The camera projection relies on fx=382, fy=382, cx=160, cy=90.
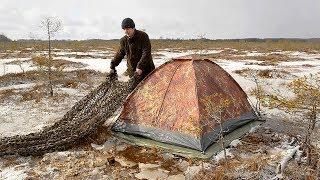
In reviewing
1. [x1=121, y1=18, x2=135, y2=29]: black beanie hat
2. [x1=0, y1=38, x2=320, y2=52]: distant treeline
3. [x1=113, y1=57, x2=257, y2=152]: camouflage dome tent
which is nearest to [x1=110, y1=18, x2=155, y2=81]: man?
[x1=121, y1=18, x2=135, y2=29]: black beanie hat

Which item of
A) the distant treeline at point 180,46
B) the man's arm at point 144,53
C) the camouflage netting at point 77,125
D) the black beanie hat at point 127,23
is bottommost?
the distant treeline at point 180,46

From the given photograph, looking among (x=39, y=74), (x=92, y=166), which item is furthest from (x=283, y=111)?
(x=39, y=74)

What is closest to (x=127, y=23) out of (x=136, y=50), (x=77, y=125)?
(x=136, y=50)

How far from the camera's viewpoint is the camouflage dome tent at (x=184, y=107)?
23.6 ft

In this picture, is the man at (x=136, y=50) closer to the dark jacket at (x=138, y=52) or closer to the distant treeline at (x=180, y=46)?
the dark jacket at (x=138, y=52)

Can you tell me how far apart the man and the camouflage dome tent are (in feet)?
0.91

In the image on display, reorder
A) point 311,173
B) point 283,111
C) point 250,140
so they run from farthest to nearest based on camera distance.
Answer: point 283,111
point 250,140
point 311,173

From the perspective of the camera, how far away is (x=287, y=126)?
9094mm

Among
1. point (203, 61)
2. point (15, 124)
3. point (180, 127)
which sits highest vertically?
point (203, 61)

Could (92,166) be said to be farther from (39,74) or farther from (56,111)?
(39,74)

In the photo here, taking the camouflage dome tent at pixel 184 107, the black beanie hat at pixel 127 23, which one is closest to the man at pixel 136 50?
the black beanie hat at pixel 127 23

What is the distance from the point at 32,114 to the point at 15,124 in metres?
1.08

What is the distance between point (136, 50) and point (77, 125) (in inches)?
82.2

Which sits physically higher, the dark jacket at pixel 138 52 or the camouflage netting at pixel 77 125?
the dark jacket at pixel 138 52
